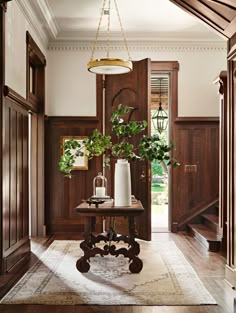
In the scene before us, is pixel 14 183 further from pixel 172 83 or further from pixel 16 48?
pixel 172 83

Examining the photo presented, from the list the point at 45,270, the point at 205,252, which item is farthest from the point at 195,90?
the point at 45,270

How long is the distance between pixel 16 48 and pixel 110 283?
9.08ft

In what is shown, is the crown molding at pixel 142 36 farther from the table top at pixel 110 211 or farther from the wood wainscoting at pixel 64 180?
the table top at pixel 110 211

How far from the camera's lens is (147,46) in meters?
7.36

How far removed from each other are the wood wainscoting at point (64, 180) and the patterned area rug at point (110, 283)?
1834 millimetres

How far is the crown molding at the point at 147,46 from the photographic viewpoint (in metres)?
7.33

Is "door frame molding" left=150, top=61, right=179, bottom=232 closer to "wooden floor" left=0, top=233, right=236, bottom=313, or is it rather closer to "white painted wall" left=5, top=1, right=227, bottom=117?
"white painted wall" left=5, top=1, right=227, bottom=117

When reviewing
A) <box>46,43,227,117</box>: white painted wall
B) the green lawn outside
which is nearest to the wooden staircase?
<box>46,43,227,117</box>: white painted wall

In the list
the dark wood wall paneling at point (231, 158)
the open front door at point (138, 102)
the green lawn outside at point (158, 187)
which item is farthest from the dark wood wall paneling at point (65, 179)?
the green lawn outside at point (158, 187)

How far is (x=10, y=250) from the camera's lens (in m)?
4.71

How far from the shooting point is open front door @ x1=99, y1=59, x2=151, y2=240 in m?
6.55

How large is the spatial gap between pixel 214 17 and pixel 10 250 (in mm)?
3083

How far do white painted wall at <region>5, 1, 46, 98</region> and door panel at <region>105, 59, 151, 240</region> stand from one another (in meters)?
1.76

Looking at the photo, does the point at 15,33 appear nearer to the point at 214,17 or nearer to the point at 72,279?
the point at 214,17
